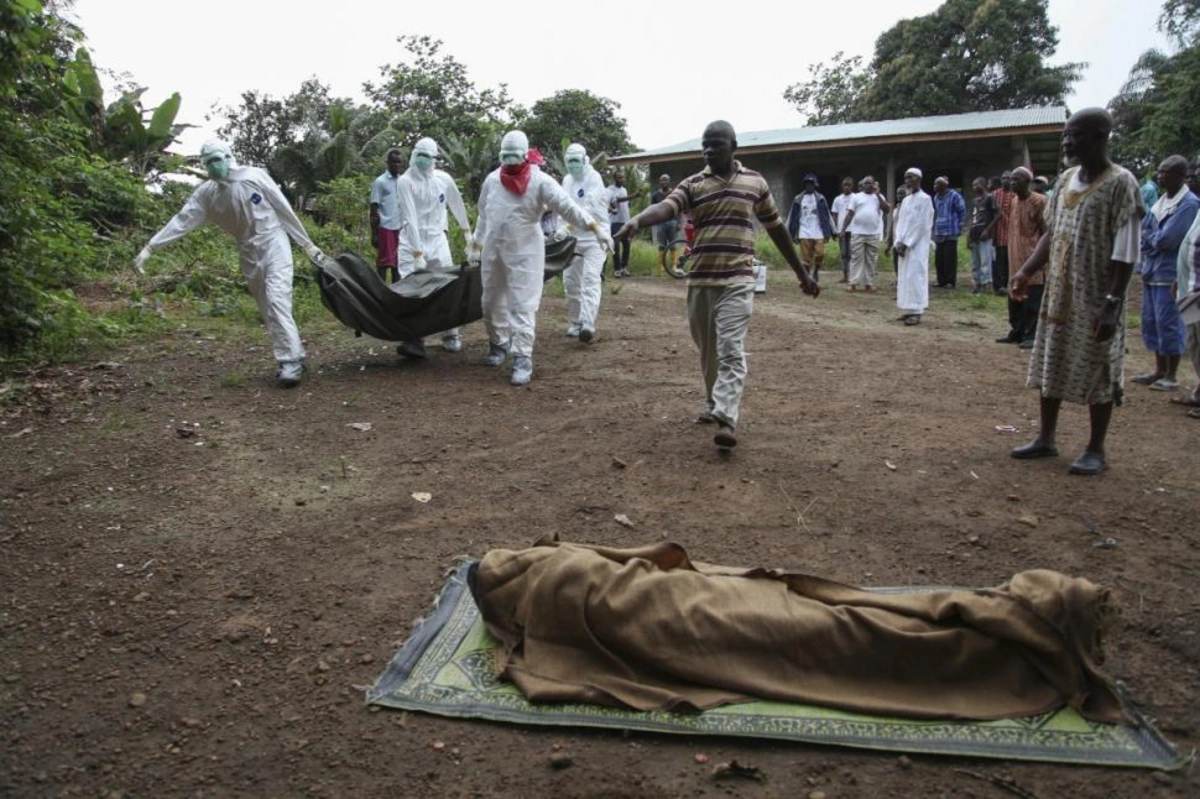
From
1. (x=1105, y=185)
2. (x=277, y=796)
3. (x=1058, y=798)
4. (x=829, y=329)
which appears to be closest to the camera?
(x=1058, y=798)

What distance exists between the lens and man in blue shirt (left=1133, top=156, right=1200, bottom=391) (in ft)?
20.9

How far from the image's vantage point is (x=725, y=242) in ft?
15.7

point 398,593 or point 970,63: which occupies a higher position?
point 970,63

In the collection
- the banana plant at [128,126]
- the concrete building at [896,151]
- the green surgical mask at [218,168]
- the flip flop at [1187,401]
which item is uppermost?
the banana plant at [128,126]

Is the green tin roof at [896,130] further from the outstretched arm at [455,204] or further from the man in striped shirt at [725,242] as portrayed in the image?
the man in striped shirt at [725,242]

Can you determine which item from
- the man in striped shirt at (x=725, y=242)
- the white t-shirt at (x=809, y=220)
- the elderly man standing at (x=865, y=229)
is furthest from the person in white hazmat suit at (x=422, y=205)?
the white t-shirt at (x=809, y=220)

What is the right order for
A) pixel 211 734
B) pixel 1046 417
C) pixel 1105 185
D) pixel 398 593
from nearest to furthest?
pixel 211 734 < pixel 398 593 < pixel 1105 185 < pixel 1046 417

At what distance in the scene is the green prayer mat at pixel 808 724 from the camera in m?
2.34

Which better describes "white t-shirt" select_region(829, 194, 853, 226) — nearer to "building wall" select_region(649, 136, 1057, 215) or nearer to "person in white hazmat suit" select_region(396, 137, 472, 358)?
"building wall" select_region(649, 136, 1057, 215)

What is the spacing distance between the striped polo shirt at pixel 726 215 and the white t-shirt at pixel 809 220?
9.36m

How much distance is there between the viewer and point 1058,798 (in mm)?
2188

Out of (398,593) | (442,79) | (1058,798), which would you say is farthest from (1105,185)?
(442,79)

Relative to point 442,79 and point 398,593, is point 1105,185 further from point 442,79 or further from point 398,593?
point 442,79

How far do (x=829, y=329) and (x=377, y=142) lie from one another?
1431cm
